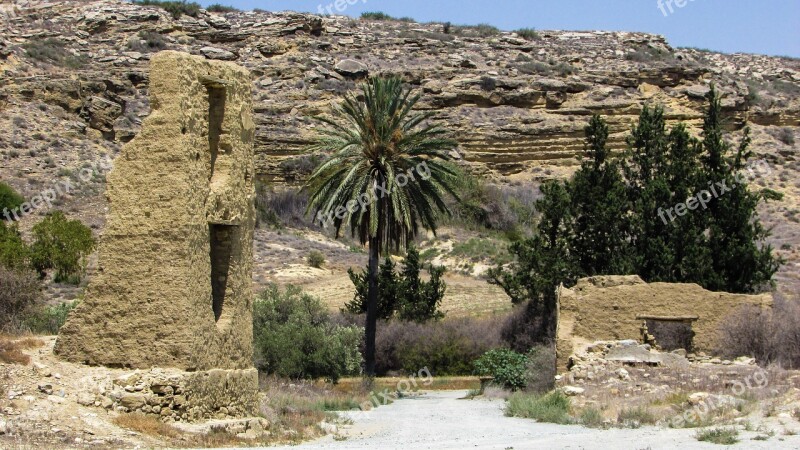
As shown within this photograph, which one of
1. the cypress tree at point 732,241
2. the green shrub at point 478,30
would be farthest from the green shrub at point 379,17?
the cypress tree at point 732,241

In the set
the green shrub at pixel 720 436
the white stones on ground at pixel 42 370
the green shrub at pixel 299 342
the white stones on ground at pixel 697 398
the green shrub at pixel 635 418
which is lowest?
the green shrub at pixel 299 342

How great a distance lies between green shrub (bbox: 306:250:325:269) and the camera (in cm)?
4188

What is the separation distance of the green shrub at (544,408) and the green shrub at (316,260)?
69.8 ft

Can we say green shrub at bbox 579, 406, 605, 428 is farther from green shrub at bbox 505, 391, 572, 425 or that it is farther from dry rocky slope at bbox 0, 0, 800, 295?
dry rocky slope at bbox 0, 0, 800, 295

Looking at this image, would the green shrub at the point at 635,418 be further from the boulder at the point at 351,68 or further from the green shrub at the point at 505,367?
the boulder at the point at 351,68

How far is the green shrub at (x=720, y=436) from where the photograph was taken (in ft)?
43.0

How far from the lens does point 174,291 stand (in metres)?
13.1

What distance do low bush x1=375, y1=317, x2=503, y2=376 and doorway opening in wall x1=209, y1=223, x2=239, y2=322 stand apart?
56.3 ft

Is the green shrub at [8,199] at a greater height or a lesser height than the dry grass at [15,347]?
greater

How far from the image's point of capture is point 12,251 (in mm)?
29359

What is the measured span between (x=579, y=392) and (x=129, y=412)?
975cm

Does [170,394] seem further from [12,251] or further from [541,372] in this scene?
[12,251]

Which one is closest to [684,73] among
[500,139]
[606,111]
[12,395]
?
[606,111]

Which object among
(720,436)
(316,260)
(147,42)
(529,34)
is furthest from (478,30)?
(720,436)
